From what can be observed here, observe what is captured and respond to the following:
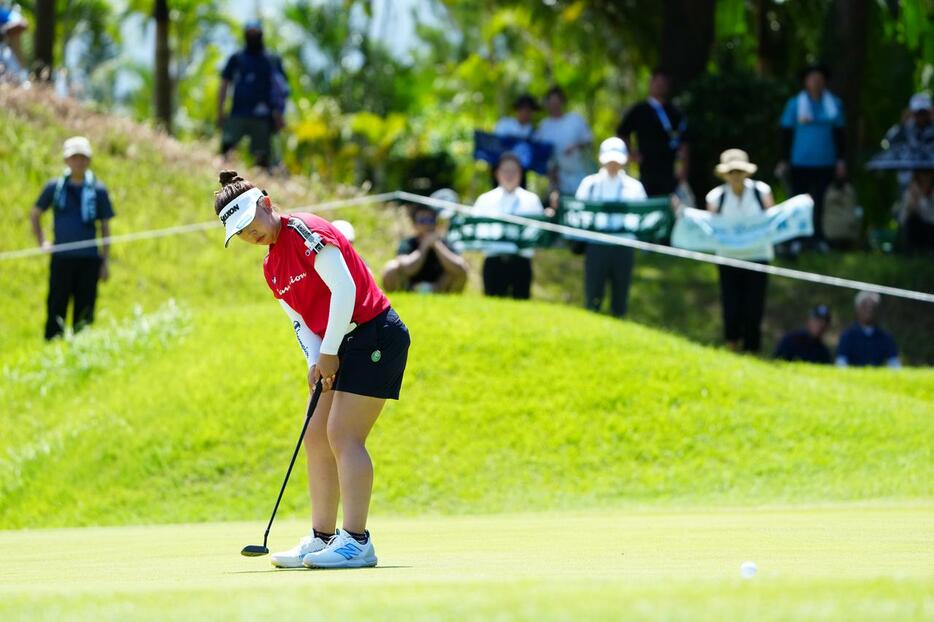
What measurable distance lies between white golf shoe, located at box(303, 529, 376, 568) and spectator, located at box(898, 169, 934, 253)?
50.1ft

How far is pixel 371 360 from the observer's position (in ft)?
24.7

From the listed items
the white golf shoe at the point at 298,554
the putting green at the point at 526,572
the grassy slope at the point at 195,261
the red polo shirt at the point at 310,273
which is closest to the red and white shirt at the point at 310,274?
the red polo shirt at the point at 310,273

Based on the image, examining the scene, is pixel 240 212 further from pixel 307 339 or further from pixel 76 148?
pixel 76 148

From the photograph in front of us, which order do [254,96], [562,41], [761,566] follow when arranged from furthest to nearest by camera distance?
[562,41], [254,96], [761,566]

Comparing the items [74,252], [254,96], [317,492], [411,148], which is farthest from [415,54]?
[317,492]

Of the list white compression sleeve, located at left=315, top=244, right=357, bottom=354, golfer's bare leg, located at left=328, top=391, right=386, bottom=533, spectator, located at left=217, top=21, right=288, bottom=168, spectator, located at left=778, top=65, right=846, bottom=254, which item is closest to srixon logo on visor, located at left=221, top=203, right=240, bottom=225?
white compression sleeve, located at left=315, top=244, right=357, bottom=354

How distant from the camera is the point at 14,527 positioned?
13.2m

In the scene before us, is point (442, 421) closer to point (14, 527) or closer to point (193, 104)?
point (14, 527)

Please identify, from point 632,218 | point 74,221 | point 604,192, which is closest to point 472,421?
point 632,218

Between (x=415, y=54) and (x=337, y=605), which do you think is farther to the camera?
(x=415, y=54)

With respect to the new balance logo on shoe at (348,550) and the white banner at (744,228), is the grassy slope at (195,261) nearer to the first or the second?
the white banner at (744,228)

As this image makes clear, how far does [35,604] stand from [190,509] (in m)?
8.13

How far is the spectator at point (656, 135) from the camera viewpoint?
777 inches

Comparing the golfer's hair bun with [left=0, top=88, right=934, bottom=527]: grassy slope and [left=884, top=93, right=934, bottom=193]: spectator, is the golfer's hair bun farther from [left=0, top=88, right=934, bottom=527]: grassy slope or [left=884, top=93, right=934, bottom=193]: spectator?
[left=884, top=93, right=934, bottom=193]: spectator
